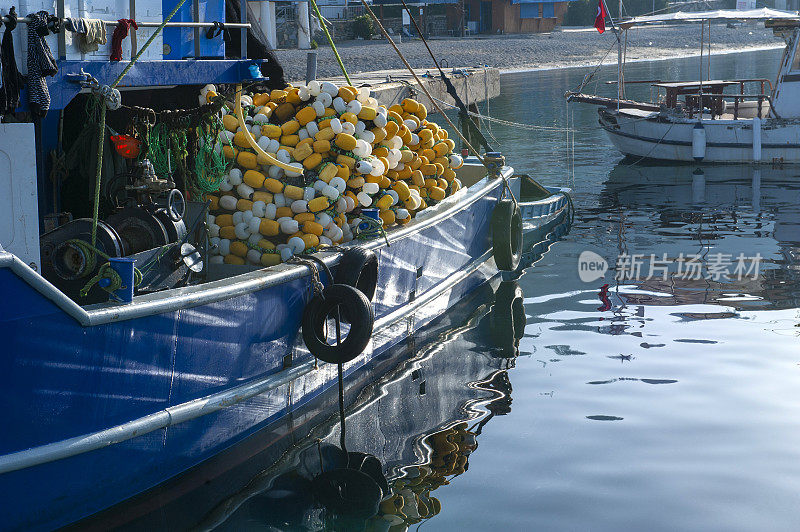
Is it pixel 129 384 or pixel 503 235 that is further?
pixel 503 235

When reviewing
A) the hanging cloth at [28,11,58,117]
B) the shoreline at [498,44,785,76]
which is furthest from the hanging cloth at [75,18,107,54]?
the shoreline at [498,44,785,76]

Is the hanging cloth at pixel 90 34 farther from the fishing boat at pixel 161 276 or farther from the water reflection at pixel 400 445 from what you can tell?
the water reflection at pixel 400 445

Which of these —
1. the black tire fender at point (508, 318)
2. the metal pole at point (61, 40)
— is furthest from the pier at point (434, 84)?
the metal pole at point (61, 40)

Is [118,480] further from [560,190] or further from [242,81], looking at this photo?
[560,190]

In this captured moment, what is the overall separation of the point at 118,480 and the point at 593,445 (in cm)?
277

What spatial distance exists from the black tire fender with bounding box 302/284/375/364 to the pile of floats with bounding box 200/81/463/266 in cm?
60

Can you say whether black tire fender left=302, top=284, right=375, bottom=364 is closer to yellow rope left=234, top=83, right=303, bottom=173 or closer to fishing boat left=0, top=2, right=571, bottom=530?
fishing boat left=0, top=2, right=571, bottom=530

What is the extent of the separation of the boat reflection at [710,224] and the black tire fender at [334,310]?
403cm

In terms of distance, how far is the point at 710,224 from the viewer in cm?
1341

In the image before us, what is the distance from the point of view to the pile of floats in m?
6.61

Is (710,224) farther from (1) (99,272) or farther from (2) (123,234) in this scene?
(1) (99,272)

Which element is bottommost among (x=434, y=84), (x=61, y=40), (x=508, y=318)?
(x=508, y=318)

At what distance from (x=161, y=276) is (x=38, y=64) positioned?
137 centimetres

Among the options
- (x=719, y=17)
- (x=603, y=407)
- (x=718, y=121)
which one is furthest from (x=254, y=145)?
(x=719, y=17)
